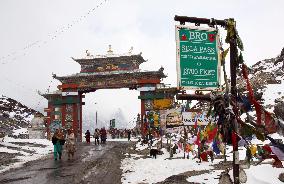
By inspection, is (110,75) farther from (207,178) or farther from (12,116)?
(207,178)

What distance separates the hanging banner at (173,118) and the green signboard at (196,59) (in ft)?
45.7

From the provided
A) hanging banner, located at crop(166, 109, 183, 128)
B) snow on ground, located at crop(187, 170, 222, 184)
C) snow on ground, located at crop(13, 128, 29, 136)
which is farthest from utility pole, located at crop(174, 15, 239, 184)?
snow on ground, located at crop(13, 128, 29, 136)

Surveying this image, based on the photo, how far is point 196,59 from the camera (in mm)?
5750

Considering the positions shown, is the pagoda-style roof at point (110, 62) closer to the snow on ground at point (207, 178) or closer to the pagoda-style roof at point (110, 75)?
the pagoda-style roof at point (110, 75)

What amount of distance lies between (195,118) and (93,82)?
32746 mm

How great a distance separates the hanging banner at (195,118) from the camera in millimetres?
15101

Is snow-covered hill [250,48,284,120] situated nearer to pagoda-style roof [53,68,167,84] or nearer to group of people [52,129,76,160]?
pagoda-style roof [53,68,167,84]

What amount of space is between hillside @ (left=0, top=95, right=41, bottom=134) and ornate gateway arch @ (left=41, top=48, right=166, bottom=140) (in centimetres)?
522

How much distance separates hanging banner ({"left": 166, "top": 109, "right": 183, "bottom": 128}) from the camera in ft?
65.0

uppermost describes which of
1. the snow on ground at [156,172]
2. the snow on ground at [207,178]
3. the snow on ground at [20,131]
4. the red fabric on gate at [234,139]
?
the red fabric on gate at [234,139]

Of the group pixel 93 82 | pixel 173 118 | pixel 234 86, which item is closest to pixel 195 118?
pixel 173 118

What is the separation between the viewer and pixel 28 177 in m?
13.6

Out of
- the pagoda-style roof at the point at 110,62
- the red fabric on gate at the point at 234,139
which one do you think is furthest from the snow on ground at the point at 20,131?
the red fabric on gate at the point at 234,139

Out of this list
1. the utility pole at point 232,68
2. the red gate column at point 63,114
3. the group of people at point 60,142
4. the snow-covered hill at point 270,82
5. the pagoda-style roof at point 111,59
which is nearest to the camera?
the utility pole at point 232,68
